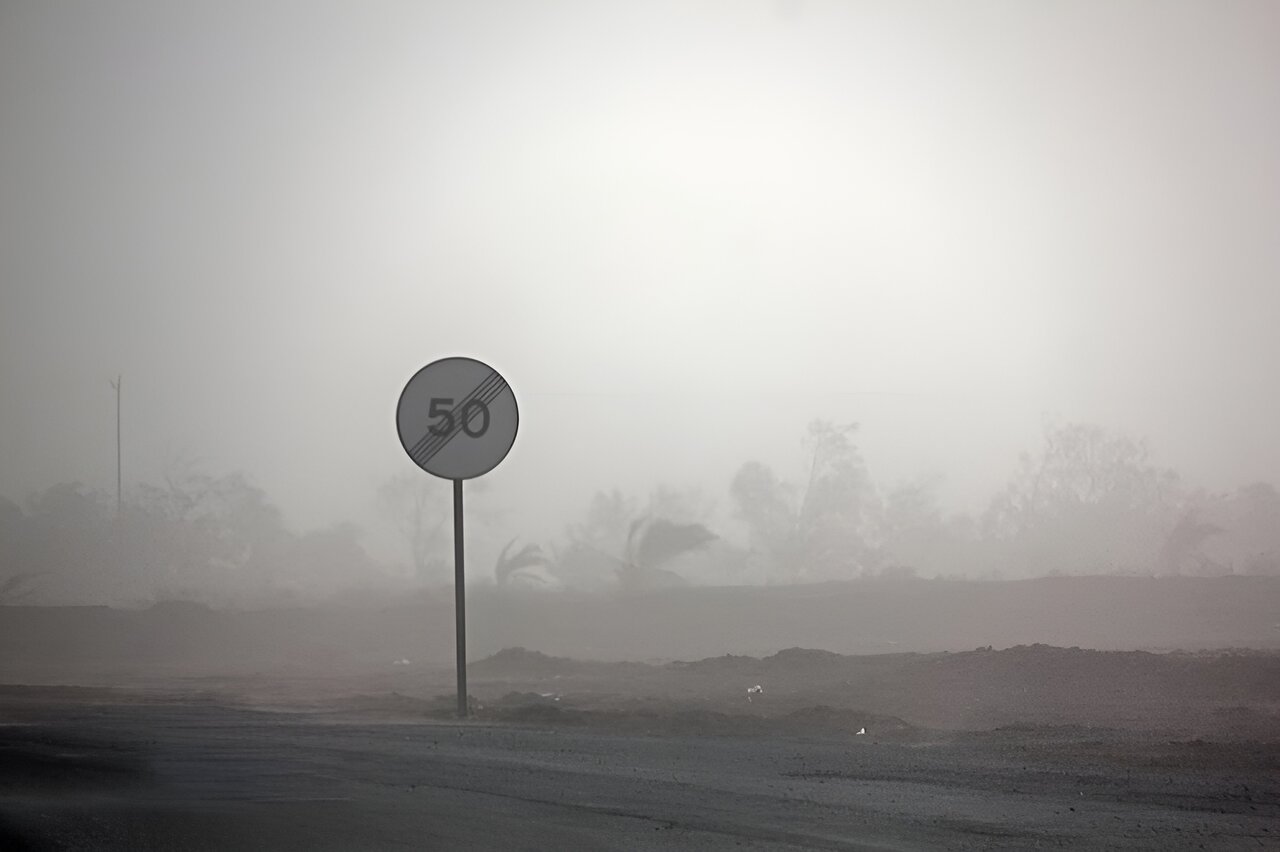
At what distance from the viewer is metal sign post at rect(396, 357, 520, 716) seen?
21.1ft

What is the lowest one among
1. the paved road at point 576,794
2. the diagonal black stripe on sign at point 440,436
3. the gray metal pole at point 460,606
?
the paved road at point 576,794

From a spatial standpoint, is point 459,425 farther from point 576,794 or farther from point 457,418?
point 576,794

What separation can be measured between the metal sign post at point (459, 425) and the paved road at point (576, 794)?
1.19 m

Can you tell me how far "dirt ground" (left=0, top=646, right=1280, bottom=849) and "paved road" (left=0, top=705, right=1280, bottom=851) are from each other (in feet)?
0.06

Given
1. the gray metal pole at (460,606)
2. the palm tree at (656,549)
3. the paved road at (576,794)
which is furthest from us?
the palm tree at (656,549)

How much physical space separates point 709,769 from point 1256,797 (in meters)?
2.26

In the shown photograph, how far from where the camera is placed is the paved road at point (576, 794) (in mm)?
3852

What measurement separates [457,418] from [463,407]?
77 mm

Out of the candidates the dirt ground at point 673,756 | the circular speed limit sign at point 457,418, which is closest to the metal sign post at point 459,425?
the circular speed limit sign at point 457,418

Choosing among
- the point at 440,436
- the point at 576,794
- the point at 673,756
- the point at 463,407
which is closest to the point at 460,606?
the point at 440,436

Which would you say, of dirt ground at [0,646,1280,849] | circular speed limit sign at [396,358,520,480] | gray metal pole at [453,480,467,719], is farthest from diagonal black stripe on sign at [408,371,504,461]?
dirt ground at [0,646,1280,849]

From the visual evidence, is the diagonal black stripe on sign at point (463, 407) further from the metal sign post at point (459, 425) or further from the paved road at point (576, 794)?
the paved road at point (576, 794)

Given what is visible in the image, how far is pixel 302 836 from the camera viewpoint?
3873 millimetres

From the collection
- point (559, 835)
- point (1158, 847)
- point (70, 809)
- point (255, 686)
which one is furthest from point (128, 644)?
point (1158, 847)
